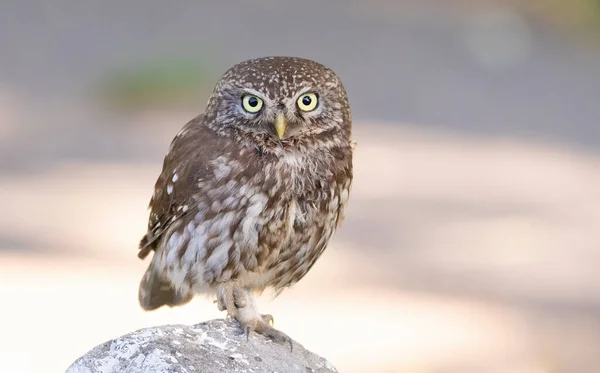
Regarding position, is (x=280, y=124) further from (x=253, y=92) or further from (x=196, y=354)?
(x=196, y=354)

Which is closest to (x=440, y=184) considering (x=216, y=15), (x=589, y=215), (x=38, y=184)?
(x=589, y=215)

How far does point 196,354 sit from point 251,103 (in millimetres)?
884

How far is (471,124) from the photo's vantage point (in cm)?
1004

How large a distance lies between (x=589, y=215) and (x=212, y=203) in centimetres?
473

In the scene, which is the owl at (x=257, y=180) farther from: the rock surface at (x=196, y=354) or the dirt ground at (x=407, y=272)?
the dirt ground at (x=407, y=272)

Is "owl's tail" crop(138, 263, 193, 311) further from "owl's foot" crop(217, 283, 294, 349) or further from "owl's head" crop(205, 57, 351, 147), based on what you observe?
"owl's head" crop(205, 57, 351, 147)

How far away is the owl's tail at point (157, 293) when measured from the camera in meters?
4.55

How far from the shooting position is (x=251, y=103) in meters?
4.05

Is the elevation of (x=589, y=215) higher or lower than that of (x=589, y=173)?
lower

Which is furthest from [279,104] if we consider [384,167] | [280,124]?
[384,167]

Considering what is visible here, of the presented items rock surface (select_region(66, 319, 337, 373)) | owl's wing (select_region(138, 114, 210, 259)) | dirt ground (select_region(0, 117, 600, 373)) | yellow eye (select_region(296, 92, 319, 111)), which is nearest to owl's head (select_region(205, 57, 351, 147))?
yellow eye (select_region(296, 92, 319, 111))

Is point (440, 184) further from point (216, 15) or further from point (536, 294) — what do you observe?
point (216, 15)

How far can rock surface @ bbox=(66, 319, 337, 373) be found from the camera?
3.40m

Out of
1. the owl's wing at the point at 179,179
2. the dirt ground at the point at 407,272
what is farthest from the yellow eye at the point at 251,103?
the dirt ground at the point at 407,272
